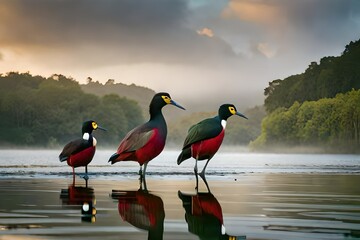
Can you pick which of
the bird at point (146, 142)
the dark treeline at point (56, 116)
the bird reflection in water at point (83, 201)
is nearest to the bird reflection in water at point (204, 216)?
the bird reflection in water at point (83, 201)

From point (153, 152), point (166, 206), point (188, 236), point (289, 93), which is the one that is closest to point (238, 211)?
point (166, 206)

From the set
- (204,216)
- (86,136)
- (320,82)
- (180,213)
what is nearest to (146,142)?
(86,136)

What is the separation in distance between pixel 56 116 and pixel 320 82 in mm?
65711

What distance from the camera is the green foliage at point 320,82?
152 m

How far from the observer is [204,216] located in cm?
778

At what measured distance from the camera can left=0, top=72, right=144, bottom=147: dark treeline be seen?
178 metres

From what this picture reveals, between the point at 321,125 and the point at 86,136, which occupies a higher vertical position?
the point at 321,125

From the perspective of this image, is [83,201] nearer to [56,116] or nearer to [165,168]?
[165,168]

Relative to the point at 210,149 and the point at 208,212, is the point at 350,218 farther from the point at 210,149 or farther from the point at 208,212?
the point at 210,149

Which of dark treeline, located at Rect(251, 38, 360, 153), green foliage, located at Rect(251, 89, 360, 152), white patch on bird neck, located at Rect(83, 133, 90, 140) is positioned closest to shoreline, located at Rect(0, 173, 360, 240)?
white patch on bird neck, located at Rect(83, 133, 90, 140)

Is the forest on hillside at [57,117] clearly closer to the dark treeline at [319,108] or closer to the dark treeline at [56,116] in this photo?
the dark treeline at [56,116]

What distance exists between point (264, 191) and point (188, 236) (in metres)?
6.41

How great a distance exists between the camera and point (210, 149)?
18.3m

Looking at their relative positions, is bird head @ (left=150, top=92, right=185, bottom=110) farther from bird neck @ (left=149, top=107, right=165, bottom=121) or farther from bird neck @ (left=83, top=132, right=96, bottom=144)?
bird neck @ (left=83, top=132, right=96, bottom=144)
